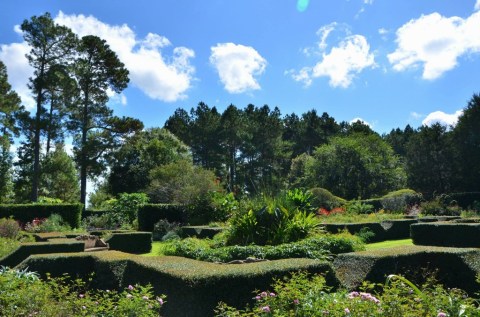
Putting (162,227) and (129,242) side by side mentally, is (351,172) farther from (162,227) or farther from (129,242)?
(129,242)

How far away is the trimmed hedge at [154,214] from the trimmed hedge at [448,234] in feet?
36.6

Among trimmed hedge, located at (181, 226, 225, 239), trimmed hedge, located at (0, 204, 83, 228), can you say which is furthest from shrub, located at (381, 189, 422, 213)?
trimmed hedge, located at (0, 204, 83, 228)

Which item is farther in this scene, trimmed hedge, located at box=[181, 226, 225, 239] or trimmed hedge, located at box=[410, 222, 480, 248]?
trimmed hedge, located at box=[181, 226, 225, 239]

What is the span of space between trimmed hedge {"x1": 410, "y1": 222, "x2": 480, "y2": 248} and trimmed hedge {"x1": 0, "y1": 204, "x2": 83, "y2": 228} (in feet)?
50.0

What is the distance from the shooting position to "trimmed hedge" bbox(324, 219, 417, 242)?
1357 cm

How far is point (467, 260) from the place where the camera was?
637 centimetres

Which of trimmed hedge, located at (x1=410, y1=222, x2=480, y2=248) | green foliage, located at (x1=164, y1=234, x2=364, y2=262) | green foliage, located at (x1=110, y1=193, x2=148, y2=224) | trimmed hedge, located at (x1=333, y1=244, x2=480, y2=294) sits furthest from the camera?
green foliage, located at (x1=110, y1=193, x2=148, y2=224)

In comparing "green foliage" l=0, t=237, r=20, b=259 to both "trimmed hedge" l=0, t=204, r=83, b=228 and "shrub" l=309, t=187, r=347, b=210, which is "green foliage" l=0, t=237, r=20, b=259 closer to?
"trimmed hedge" l=0, t=204, r=83, b=228

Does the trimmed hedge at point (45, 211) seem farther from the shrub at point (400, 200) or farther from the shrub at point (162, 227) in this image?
the shrub at point (400, 200)

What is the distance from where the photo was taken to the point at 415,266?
6586mm

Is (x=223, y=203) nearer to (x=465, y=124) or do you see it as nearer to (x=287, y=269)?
(x=287, y=269)

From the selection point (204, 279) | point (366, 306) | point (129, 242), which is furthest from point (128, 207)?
point (366, 306)

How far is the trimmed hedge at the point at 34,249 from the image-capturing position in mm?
9118

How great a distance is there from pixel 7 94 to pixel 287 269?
96.0 feet
